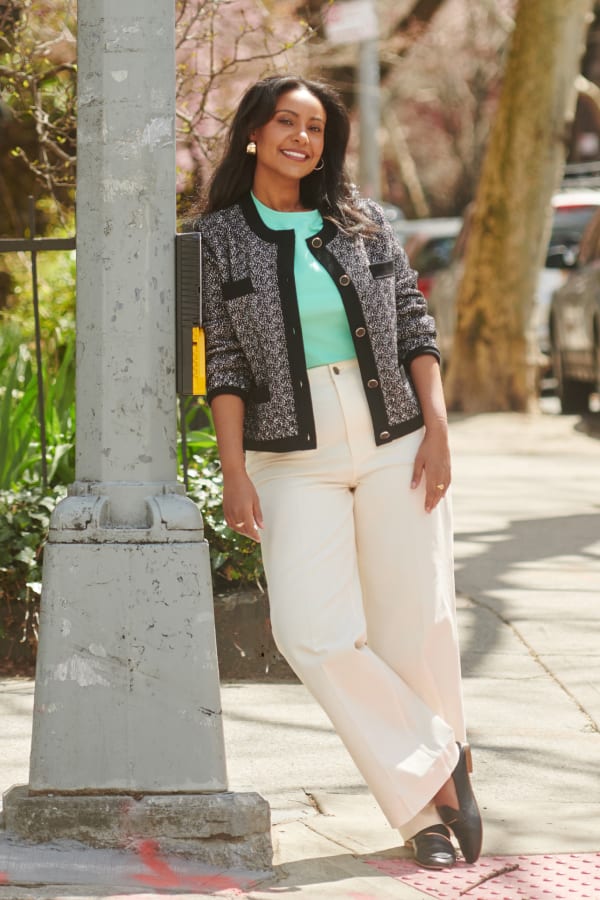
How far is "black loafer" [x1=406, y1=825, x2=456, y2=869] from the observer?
3.94 m

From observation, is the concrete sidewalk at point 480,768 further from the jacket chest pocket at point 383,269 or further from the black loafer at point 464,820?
the jacket chest pocket at point 383,269

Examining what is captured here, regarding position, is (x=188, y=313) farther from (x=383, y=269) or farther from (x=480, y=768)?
(x=480, y=768)

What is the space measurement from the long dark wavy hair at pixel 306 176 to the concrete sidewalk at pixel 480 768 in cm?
153

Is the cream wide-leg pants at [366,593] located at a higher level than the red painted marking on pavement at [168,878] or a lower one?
higher

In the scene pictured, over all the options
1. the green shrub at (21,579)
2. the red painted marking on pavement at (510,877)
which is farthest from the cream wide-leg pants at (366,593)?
the green shrub at (21,579)

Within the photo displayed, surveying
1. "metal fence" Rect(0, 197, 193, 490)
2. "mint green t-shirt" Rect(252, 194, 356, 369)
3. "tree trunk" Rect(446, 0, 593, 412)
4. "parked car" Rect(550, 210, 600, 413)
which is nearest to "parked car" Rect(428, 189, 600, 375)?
"parked car" Rect(550, 210, 600, 413)

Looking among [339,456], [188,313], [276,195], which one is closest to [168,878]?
[339,456]

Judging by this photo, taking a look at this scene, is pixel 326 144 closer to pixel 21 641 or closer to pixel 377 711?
pixel 377 711

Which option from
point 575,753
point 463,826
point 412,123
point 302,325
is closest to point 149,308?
point 302,325

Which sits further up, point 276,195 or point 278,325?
point 276,195

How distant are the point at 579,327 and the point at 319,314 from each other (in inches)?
407

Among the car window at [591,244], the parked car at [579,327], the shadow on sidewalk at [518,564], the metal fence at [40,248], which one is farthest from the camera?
the car window at [591,244]

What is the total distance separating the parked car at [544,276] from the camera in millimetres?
17047

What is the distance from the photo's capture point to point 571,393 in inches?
595
